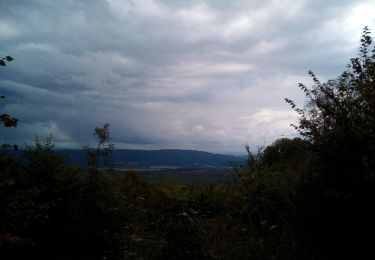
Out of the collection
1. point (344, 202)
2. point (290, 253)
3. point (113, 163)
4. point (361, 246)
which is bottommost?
point (290, 253)

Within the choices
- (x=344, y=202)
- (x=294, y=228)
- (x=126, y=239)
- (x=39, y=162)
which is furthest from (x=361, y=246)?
(x=39, y=162)

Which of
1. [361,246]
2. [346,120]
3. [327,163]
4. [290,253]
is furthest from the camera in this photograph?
[290,253]

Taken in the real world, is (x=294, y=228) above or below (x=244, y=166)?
below

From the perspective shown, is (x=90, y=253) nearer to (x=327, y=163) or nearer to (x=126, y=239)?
(x=126, y=239)

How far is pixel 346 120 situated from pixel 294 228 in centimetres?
220

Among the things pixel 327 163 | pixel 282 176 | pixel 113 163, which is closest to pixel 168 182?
pixel 282 176

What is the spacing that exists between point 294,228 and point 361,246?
4.38ft

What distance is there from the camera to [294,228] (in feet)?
22.8

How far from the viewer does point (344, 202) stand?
19.3ft

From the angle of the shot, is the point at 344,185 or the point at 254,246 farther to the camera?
the point at 254,246

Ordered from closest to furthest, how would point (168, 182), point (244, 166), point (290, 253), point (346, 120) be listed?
point (346, 120) < point (290, 253) < point (244, 166) < point (168, 182)

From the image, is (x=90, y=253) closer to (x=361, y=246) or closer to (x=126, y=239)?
(x=126, y=239)

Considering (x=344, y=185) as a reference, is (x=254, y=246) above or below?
below

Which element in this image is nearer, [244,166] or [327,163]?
[327,163]
